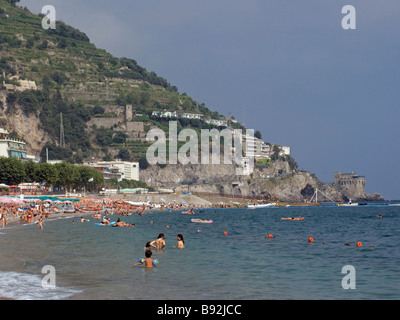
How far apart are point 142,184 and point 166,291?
552 ft

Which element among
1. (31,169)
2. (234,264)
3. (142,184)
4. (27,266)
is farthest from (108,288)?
(142,184)

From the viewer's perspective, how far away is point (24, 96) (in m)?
196

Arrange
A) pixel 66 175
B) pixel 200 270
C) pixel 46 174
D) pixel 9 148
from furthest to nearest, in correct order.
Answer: pixel 9 148, pixel 66 175, pixel 46 174, pixel 200 270

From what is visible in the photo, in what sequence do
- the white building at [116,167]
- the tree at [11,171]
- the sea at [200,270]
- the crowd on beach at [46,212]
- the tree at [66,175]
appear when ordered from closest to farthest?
1. the sea at [200,270]
2. the crowd on beach at [46,212]
3. the tree at [11,171]
4. the tree at [66,175]
5. the white building at [116,167]

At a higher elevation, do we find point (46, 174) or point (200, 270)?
point (46, 174)

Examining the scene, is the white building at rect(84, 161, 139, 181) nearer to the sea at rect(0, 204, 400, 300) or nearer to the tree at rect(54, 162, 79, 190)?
the tree at rect(54, 162, 79, 190)

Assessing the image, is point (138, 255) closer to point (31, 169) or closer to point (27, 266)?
point (27, 266)

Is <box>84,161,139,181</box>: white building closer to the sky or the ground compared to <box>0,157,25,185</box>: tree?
closer to the sky

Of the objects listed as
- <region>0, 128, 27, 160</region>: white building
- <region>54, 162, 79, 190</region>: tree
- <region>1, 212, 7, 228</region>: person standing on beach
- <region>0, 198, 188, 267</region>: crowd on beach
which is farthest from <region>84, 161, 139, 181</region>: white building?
<region>1, 212, 7, 228</region>: person standing on beach

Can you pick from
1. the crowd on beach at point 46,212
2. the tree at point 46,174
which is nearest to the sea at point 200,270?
the crowd on beach at point 46,212

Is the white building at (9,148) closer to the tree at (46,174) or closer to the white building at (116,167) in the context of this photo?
the tree at (46,174)

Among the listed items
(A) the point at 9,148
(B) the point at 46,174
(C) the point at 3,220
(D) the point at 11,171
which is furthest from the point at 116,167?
(C) the point at 3,220

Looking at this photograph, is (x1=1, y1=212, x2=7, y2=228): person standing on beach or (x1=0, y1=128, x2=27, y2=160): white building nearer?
(x1=1, y1=212, x2=7, y2=228): person standing on beach

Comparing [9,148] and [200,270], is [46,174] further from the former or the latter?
[200,270]
